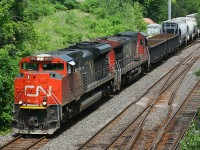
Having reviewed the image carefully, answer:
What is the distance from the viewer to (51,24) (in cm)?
4209

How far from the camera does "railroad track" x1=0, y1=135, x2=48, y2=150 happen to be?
15272 millimetres

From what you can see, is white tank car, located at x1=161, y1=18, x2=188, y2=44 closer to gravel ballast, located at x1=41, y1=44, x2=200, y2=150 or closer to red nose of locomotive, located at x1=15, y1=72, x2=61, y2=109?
gravel ballast, located at x1=41, y1=44, x2=200, y2=150

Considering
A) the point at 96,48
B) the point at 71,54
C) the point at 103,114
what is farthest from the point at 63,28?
the point at 71,54

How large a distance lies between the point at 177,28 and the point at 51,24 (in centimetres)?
1341

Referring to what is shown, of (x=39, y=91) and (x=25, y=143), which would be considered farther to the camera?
(x=39, y=91)

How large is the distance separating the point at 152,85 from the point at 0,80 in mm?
12436

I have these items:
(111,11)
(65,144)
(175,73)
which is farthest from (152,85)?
(111,11)

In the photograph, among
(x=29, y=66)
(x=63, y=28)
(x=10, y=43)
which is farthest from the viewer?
(x=63, y=28)

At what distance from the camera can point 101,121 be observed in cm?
1895

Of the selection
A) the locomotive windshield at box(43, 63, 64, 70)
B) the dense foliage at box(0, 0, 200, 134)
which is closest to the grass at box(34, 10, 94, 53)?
the dense foliage at box(0, 0, 200, 134)

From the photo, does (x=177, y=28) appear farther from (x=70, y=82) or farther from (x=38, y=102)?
(x=38, y=102)

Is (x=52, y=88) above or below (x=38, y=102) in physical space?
above

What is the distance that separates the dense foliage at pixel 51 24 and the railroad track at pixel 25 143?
1555mm

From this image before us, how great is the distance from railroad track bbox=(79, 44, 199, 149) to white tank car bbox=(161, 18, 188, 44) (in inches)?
676
